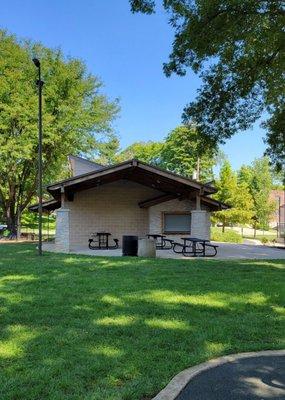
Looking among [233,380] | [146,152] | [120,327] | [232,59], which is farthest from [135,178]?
[146,152]

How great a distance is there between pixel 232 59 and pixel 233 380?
11.4 metres

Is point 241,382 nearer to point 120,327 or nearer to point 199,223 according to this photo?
point 120,327

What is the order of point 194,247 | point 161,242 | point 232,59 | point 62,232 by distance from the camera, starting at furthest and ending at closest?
point 161,242 < point 62,232 < point 194,247 < point 232,59

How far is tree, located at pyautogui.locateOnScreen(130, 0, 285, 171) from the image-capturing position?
11500 mm

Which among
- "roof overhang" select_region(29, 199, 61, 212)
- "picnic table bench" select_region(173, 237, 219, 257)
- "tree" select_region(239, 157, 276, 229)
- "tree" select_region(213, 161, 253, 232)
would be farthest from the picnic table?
"tree" select_region(239, 157, 276, 229)

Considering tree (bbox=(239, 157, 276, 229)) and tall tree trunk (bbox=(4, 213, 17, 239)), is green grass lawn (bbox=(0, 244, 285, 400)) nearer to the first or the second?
tall tree trunk (bbox=(4, 213, 17, 239))

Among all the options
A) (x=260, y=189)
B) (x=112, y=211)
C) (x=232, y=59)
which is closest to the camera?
(x=232, y=59)

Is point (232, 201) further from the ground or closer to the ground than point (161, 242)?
further from the ground

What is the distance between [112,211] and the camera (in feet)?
75.4

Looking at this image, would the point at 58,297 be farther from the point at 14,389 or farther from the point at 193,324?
the point at 14,389

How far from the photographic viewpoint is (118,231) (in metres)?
23.0

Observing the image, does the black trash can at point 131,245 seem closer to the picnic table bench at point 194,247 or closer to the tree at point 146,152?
the picnic table bench at point 194,247

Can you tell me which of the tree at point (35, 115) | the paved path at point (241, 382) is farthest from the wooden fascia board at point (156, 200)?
the paved path at point (241, 382)

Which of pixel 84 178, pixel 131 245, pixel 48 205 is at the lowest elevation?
pixel 131 245
